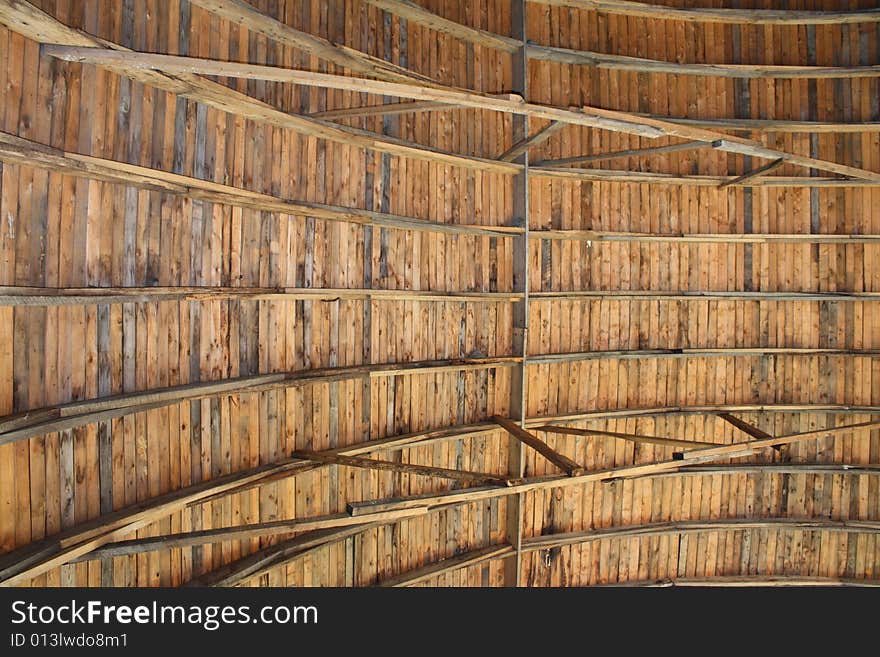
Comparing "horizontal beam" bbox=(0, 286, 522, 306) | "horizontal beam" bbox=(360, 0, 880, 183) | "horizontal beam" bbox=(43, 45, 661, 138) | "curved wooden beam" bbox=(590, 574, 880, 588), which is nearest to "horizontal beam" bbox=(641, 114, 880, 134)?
"horizontal beam" bbox=(360, 0, 880, 183)

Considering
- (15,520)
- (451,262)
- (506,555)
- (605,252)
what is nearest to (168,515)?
(15,520)

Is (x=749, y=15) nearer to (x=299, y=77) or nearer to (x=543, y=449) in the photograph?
(x=543, y=449)

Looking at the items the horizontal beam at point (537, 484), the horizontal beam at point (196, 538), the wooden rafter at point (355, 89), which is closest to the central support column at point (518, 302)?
the wooden rafter at point (355, 89)

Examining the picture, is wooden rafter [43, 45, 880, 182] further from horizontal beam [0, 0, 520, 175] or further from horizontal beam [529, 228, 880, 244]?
horizontal beam [529, 228, 880, 244]

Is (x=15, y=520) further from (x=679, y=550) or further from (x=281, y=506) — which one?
(x=679, y=550)

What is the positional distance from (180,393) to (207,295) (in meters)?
0.84

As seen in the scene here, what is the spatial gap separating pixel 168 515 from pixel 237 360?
1.42 metres

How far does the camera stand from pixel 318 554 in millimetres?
6648

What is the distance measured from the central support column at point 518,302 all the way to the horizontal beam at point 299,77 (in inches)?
119

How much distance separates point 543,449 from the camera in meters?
6.20

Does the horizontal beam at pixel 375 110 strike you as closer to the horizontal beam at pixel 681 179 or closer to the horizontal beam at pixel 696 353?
the horizontal beam at pixel 681 179

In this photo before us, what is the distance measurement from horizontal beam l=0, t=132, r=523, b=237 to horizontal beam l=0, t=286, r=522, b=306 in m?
0.73

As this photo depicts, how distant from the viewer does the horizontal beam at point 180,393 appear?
13.2ft

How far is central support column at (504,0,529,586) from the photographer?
24.6ft
